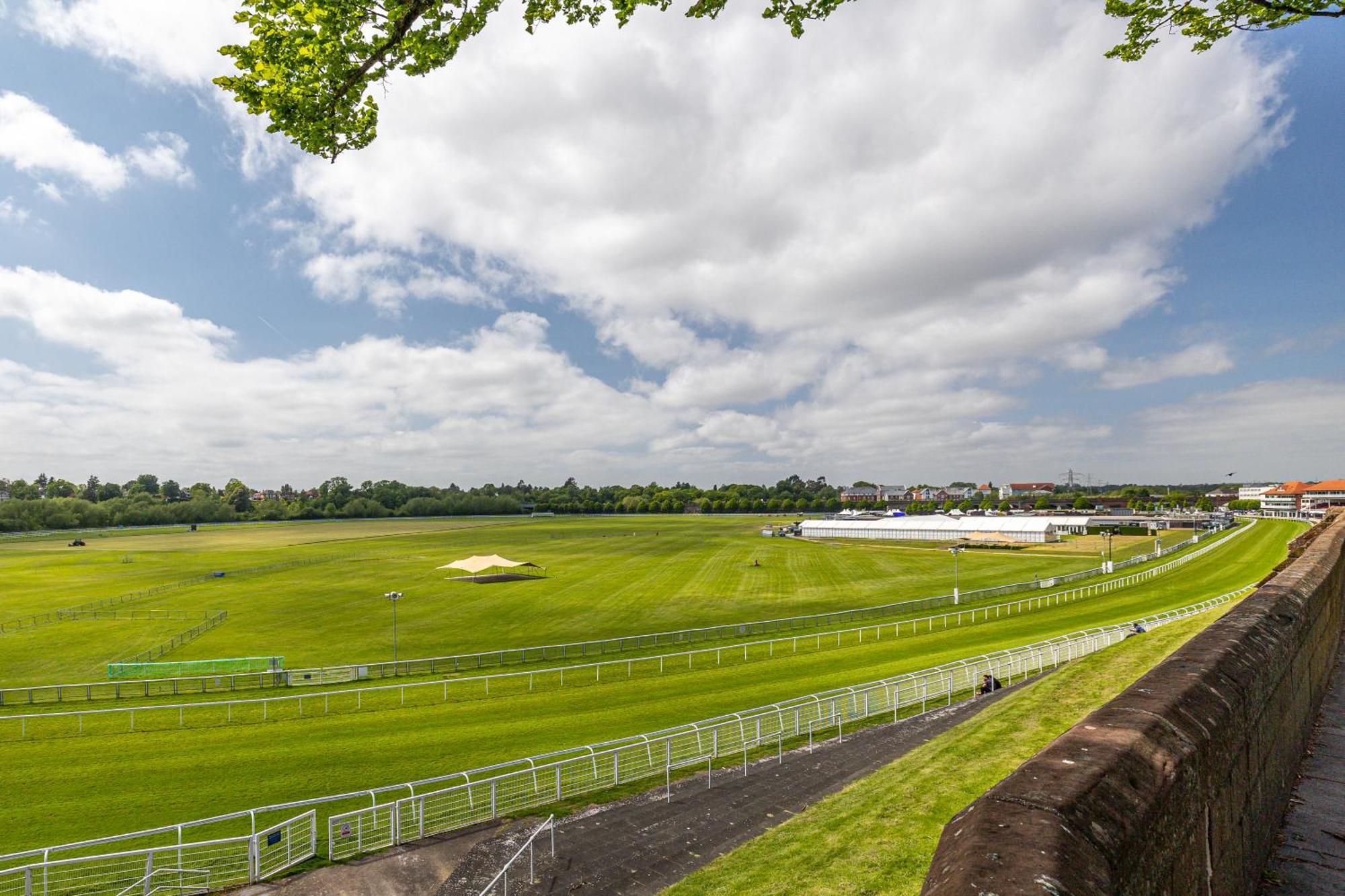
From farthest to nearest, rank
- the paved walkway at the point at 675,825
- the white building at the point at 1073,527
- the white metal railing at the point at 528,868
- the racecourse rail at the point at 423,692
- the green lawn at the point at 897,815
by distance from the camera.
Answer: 1. the white building at the point at 1073,527
2. the racecourse rail at the point at 423,692
3. the paved walkway at the point at 675,825
4. the white metal railing at the point at 528,868
5. the green lawn at the point at 897,815

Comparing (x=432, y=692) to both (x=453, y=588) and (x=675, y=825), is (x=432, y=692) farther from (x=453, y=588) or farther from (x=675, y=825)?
(x=453, y=588)

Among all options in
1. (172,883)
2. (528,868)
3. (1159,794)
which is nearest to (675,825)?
(528,868)

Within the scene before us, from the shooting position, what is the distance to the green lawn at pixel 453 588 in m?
35.7

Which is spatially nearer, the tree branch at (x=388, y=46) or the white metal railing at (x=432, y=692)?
the tree branch at (x=388, y=46)

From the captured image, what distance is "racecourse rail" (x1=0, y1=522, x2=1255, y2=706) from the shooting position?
25.8 metres

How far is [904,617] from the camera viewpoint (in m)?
37.8

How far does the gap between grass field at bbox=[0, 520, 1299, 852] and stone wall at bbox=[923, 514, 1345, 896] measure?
17.5 metres

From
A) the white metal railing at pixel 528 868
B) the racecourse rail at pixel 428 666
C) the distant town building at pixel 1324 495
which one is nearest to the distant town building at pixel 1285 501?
the distant town building at pixel 1324 495

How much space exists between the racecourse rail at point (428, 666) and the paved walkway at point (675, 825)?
1741 centimetres

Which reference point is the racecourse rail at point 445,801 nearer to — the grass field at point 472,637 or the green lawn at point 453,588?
the grass field at point 472,637

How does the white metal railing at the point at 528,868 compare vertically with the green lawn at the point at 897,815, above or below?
below

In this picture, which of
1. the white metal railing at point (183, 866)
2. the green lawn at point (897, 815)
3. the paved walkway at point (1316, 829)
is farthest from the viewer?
the white metal railing at point (183, 866)

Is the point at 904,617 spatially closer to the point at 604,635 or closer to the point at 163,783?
the point at 604,635

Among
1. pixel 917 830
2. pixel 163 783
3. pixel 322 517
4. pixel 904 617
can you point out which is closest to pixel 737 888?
pixel 917 830
